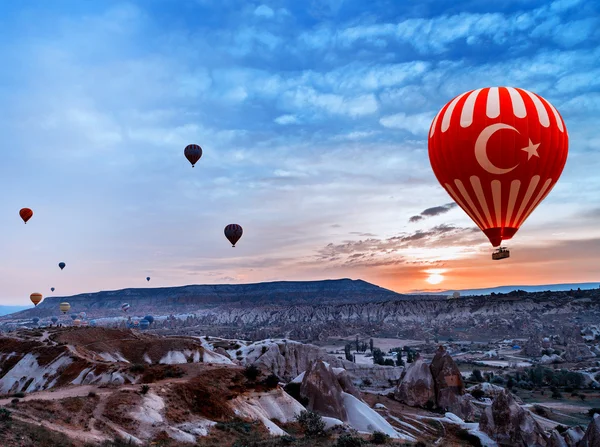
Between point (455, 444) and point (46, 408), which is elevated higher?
point (46, 408)

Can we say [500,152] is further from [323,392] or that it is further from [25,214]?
[25,214]

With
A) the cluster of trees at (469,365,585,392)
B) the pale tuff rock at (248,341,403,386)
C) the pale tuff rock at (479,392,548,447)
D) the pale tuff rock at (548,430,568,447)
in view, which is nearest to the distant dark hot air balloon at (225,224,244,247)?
the pale tuff rock at (248,341,403,386)

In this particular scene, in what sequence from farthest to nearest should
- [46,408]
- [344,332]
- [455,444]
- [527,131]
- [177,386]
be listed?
[344,332], [455,444], [177,386], [527,131], [46,408]

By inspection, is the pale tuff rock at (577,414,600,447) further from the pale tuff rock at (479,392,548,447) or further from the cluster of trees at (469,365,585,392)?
the cluster of trees at (469,365,585,392)

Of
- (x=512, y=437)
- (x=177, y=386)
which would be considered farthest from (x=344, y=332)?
(x=177, y=386)

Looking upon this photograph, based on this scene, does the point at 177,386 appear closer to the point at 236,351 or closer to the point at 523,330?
the point at 236,351

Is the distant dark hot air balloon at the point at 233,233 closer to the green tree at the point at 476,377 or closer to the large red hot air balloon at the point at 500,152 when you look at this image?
the large red hot air balloon at the point at 500,152

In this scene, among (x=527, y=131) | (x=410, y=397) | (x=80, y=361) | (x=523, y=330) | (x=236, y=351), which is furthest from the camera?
(x=523, y=330)
